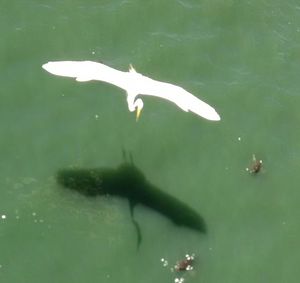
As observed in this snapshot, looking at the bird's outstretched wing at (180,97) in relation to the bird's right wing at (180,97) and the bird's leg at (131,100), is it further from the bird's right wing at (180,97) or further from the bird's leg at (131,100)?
the bird's leg at (131,100)

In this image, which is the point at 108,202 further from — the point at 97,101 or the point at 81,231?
the point at 97,101

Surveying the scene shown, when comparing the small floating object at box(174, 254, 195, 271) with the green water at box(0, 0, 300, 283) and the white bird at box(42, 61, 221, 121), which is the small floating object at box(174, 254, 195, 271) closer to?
the green water at box(0, 0, 300, 283)

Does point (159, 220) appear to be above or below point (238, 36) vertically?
below

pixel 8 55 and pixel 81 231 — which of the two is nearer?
pixel 81 231

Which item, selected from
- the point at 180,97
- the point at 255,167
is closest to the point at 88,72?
the point at 180,97

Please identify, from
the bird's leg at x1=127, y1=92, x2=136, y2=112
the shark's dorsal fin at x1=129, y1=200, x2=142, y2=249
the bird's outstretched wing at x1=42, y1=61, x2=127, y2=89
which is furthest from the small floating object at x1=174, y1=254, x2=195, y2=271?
the bird's outstretched wing at x1=42, y1=61, x2=127, y2=89

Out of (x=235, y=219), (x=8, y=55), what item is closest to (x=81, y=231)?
(x=235, y=219)
